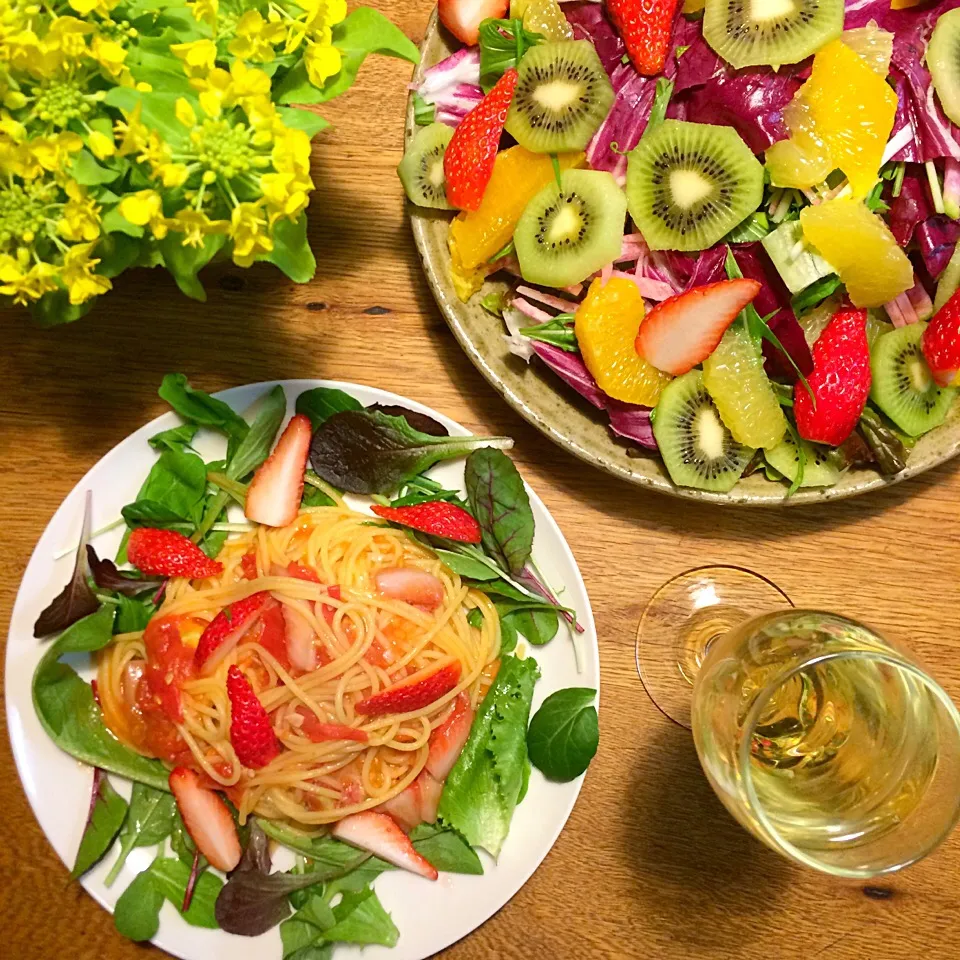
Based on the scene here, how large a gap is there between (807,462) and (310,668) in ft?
2.79

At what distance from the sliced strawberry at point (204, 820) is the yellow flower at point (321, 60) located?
1037 mm

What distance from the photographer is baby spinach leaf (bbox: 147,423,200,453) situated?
140 cm

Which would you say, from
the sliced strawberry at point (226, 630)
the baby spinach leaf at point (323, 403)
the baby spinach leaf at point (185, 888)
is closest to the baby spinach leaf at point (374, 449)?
the baby spinach leaf at point (323, 403)

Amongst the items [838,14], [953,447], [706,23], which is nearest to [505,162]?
[706,23]

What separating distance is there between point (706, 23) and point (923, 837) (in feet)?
3.78

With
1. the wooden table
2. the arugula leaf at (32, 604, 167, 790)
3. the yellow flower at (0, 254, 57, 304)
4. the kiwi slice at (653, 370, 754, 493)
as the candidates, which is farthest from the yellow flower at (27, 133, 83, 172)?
the kiwi slice at (653, 370, 754, 493)

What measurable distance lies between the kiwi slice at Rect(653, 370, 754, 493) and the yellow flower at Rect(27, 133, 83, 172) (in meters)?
0.85

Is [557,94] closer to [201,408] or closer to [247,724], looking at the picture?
[201,408]

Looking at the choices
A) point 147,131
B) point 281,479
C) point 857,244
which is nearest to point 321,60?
point 147,131

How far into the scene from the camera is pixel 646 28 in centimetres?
127

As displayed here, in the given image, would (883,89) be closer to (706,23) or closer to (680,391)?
(706,23)

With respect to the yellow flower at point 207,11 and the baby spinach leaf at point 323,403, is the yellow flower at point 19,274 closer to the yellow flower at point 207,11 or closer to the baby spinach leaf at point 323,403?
the yellow flower at point 207,11

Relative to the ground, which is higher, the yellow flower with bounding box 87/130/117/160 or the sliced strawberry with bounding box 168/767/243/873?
the yellow flower with bounding box 87/130/117/160

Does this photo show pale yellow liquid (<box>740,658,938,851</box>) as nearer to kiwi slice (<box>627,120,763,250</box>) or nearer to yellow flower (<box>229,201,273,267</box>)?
kiwi slice (<box>627,120,763,250</box>)
